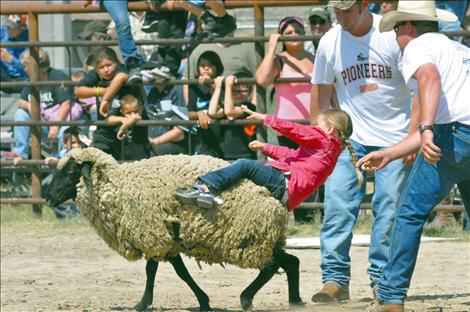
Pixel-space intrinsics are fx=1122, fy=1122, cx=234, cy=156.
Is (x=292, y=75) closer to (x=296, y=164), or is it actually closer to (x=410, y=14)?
(x=296, y=164)

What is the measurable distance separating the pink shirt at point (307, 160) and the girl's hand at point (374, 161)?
0.68m

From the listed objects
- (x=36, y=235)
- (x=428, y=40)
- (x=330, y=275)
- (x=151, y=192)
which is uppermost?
(x=428, y=40)

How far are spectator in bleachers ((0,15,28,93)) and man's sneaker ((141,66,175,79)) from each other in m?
3.37

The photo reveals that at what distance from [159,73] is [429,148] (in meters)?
5.58

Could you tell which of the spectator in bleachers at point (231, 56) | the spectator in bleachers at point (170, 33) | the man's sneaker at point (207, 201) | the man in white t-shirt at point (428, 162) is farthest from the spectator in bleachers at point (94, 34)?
the man in white t-shirt at point (428, 162)

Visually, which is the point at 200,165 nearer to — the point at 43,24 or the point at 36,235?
the point at 36,235

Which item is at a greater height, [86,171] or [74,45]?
[74,45]

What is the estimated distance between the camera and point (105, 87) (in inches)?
457

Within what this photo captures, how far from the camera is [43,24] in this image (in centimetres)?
1587

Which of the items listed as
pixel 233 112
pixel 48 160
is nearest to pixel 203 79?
pixel 233 112

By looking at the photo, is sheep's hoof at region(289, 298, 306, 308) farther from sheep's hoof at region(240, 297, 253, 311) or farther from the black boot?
the black boot

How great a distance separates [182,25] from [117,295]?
4191 millimetres

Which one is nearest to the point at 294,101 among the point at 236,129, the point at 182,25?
the point at 236,129

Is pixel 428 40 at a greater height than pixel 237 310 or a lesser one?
greater
